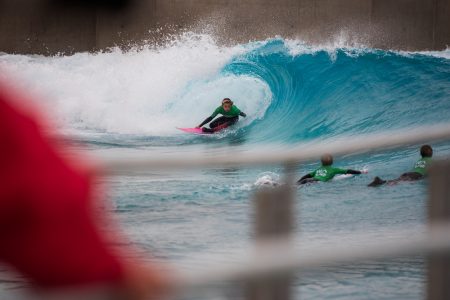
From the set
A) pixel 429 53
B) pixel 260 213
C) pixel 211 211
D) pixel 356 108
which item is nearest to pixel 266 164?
pixel 260 213

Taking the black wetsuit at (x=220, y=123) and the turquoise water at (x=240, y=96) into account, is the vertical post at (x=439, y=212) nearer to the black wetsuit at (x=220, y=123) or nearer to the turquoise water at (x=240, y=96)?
the turquoise water at (x=240, y=96)

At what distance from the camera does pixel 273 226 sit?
733 millimetres

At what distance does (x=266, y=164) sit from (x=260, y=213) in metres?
0.17

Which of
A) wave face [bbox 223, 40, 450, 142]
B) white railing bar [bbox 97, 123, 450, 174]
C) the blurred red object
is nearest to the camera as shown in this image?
the blurred red object

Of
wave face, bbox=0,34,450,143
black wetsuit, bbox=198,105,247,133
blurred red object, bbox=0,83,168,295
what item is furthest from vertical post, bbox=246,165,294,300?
wave face, bbox=0,34,450,143

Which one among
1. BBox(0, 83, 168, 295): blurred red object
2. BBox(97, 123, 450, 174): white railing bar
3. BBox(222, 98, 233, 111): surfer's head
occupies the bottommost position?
BBox(0, 83, 168, 295): blurred red object

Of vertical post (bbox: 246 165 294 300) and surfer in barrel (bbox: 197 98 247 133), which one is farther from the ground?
surfer in barrel (bbox: 197 98 247 133)

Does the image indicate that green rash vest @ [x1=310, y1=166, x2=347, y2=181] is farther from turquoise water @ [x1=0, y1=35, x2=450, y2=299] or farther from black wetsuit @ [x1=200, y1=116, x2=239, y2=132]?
black wetsuit @ [x1=200, y1=116, x2=239, y2=132]

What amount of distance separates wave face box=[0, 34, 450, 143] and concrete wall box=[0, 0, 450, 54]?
0.20 m

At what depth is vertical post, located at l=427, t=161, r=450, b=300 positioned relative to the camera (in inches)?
41.3

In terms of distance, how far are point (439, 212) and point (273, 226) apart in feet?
1.34

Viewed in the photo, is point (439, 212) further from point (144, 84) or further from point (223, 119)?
point (144, 84)

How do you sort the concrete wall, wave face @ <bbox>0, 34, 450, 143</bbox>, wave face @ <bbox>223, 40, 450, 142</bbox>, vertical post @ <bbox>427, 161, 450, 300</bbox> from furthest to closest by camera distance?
1. the concrete wall
2. wave face @ <bbox>0, 34, 450, 143</bbox>
3. wave face @ <bbox>223, 40, 450, 142</bbox>
4. vertical post @ <bbox>427, 161, 450, 300</bbox>

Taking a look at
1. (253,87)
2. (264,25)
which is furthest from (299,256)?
(264,25)
